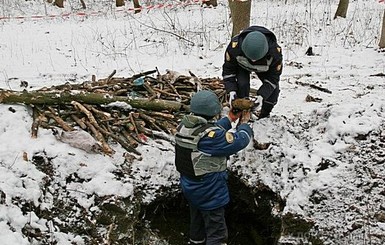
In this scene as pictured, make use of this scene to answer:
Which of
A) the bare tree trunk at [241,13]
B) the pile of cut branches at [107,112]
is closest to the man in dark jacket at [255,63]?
the pile of cut branches at [107,112]

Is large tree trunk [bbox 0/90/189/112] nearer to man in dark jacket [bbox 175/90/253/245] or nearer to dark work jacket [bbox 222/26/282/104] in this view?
dark work jacket [bbox 222/26/282/104]

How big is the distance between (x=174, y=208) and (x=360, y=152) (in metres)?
2.06

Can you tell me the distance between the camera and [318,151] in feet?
15.2

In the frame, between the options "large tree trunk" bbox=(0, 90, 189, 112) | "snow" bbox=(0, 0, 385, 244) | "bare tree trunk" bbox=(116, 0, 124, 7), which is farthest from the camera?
"bare tree trunk" bbox=(116, 0, 124, 7)

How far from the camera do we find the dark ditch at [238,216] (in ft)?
15.2

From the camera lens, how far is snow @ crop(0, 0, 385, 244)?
4.29 metres

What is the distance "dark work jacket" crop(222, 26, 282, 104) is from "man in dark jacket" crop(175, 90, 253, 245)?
2.67ft

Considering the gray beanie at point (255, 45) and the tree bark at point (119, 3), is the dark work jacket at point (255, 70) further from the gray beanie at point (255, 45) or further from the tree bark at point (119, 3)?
the tree bark at point (119, 3)

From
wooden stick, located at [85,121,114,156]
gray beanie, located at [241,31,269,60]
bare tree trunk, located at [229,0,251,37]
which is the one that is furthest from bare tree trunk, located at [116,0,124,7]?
gray beanie, located at [241,31,269,60]

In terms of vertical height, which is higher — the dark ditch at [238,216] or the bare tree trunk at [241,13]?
the bare tree trunk at [241,13]

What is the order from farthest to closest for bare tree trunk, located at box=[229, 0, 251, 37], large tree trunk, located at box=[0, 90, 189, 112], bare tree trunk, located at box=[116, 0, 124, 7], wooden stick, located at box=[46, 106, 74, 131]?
bare tree trunk, located at box=[116, 0, 124, 7] → bare tree trunk, located at box=[229, 0, 251, 37] → large tree trunk, located at box=[0, 90, 189, 112] → wooden stick, located at box=[46, 106, 74, 131]

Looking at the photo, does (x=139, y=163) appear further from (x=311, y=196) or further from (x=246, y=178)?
(x=311, y=196)

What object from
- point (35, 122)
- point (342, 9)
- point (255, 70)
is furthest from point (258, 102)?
point (342, 9)

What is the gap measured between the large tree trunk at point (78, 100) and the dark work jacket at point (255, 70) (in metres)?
0.67
